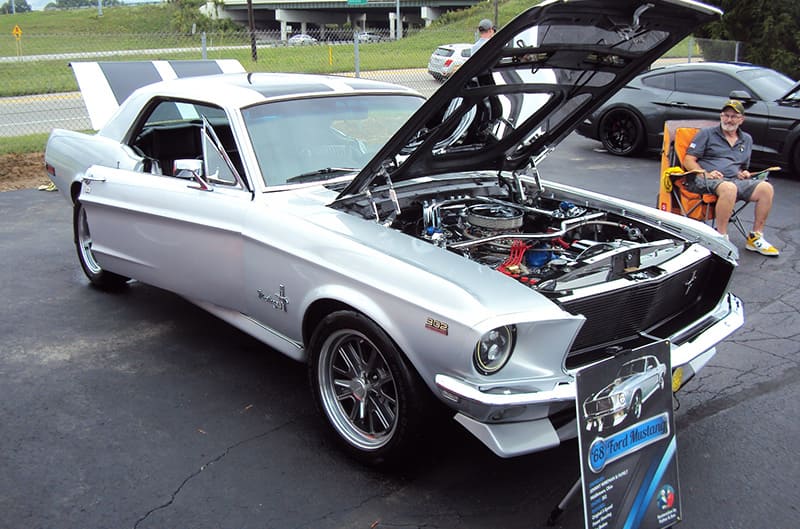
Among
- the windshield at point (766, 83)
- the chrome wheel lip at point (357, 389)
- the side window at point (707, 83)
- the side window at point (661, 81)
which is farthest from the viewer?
the side window at point (661, 81)

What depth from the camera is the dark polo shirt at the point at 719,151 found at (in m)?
6.80

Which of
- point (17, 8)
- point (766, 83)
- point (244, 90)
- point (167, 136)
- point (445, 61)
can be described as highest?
point (17, 8)

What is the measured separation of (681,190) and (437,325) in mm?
4731

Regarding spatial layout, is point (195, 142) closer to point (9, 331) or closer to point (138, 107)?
point (138, 107)

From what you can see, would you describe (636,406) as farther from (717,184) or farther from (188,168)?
(717,184)

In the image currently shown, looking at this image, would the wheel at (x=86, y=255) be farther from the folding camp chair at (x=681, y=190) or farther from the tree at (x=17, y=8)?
the tree at (x=17, y=8)

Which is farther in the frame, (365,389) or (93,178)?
(93,178)

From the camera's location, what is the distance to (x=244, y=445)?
141 inches

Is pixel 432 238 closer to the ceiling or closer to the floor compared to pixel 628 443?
closer to the ceiling

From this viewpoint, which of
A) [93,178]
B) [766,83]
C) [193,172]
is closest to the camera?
[193,172]

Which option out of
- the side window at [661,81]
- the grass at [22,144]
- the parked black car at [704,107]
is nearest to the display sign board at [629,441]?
the parked black car at [704,107]

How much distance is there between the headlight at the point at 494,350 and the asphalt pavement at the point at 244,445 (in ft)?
1.69

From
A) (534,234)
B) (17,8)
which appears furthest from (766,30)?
(17,8)

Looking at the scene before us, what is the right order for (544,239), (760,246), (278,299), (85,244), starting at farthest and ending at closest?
(760,246), (85,244), (544,239), (278,299)
